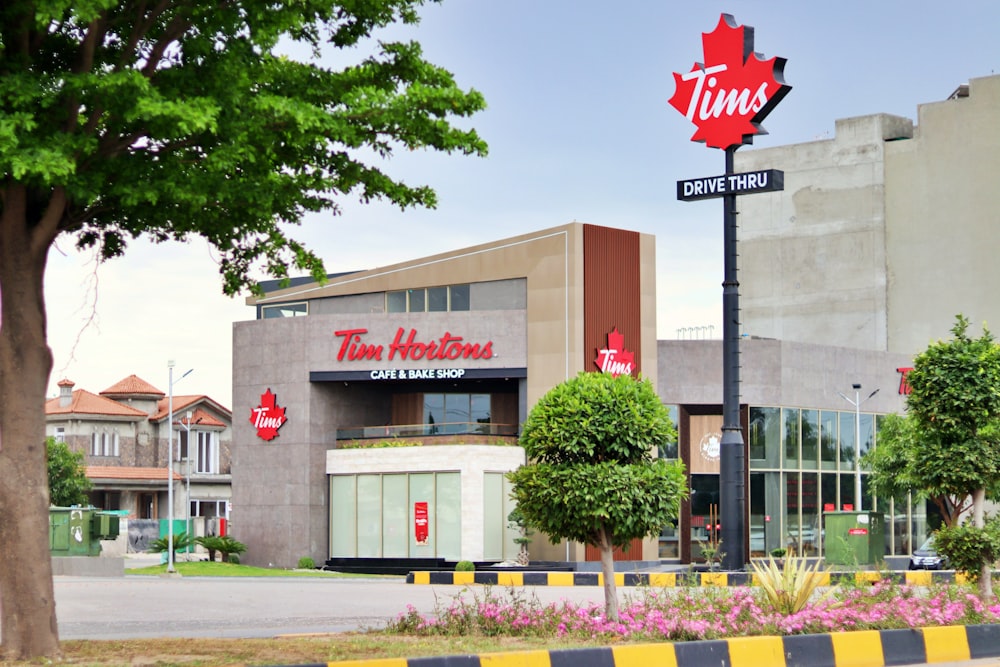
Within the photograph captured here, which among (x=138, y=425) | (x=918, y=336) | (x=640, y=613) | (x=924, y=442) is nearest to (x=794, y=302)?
(x=918, y=336)

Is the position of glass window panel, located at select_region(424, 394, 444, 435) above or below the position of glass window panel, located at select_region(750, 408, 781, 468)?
above

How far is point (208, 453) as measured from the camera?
92188 mm

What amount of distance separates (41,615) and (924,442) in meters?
13.4

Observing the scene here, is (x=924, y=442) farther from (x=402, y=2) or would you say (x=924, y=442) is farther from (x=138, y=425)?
(x=138, y=425)

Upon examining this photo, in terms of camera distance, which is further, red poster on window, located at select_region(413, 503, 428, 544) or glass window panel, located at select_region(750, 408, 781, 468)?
glass window panel, located at select_region(750, 408, 781, 468)

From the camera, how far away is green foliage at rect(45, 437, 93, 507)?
78.3 m

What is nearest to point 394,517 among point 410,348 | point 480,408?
point 480,408

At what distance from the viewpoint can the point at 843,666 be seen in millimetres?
15445

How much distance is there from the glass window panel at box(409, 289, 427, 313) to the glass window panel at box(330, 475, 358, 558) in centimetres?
679

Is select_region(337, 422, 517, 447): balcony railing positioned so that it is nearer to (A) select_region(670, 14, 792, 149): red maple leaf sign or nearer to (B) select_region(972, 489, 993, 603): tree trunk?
(A) select_region(670, 14, 792, 149): red maple leaf sign

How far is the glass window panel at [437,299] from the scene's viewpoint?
5469 centimetres

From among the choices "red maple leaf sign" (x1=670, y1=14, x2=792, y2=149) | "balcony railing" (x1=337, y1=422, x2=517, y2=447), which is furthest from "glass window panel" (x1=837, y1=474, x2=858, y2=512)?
"red maple leaf sign" (x1=670, y1=14, x2=792, y2=149)

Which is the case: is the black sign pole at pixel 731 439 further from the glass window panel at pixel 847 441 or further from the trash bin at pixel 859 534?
the glass window panel at pixel 847 441

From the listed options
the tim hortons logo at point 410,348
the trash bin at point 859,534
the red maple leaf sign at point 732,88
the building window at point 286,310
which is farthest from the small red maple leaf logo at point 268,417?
the red maple leaf sign at point 732,88
